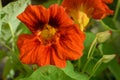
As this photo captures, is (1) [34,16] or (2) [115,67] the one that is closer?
(1) [34,16]

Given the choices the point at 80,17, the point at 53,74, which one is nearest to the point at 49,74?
the point at 53,74

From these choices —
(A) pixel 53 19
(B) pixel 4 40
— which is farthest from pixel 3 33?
(A) pixel 53 19

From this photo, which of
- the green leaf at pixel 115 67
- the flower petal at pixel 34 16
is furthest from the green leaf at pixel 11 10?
the green leaf at pixel 115 67

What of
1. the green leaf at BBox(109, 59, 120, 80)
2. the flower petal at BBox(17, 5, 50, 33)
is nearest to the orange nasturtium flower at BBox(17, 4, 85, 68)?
the flower petal at BBox(17, 5, 50, 33)

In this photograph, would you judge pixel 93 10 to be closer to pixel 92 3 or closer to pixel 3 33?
pixel 92 3

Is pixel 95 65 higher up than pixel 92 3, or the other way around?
pixel 92 3

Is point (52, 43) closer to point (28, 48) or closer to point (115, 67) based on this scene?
point (28, 48)

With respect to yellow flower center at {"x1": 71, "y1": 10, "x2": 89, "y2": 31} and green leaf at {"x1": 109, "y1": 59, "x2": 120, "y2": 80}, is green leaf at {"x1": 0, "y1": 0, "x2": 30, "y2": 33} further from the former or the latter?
green leaf at {"x1": 109, "y1": 59, "x2": 120, "y2": 80}
